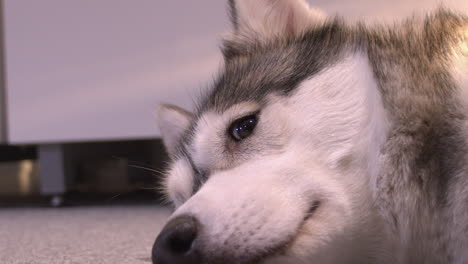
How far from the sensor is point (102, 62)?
98.3 inches

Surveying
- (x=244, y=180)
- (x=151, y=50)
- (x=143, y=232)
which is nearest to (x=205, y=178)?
(x=244, y=180)

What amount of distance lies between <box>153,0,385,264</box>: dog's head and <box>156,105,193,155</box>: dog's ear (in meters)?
0.27

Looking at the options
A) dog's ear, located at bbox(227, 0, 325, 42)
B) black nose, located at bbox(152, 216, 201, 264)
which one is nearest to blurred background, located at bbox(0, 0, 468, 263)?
dog's ear, located at bbox(227, 0, 325, 42)

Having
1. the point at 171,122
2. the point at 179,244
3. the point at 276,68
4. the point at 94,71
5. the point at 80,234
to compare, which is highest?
the point at 276,68

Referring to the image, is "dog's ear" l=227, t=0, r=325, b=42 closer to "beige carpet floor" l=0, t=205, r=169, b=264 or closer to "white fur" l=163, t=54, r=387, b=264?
"white fur" l=163, t=54, r=387, b=264

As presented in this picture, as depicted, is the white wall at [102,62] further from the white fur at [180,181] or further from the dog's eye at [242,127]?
the dog's eye at [242,127]

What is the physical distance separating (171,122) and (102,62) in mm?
1092

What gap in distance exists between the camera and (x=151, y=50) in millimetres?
2436

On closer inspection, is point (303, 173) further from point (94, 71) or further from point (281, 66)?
point (94, 71)

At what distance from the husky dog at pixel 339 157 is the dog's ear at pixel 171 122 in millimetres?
372

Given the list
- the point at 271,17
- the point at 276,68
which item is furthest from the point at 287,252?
the point at 271,17

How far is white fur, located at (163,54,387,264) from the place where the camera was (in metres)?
0.79

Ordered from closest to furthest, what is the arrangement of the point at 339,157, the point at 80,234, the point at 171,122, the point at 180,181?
the point at 339,157 → the point at 180,181 → the point at 171,122 → the point at 80,234

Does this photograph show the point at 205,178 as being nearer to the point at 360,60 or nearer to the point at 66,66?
the point at 360,60
